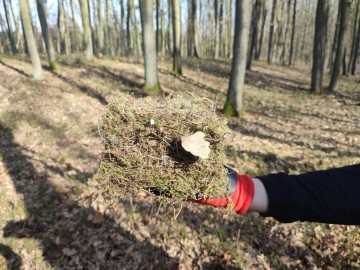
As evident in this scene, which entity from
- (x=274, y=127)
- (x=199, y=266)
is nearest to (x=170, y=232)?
(x=199, y=266)

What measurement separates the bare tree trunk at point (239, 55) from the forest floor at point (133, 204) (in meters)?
0.54

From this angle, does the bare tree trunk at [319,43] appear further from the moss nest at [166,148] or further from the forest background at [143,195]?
the moss nest at [166,148]

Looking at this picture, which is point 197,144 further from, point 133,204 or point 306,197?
point 133,204

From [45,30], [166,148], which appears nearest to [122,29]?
[45,30]

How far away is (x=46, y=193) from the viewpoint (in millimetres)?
6023

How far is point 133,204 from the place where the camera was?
5531mm

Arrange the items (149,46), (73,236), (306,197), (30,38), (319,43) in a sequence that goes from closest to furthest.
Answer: (306,197) → (73,236) → (149,46) → (30,38) → (319,43)

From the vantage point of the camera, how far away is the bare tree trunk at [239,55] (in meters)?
8.66

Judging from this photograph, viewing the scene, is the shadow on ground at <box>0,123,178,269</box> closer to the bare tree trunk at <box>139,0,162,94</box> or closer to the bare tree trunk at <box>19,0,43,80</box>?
the bare tree trunk at <box>139,0,162,94</box>

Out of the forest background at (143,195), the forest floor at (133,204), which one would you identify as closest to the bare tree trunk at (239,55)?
the forest background at (143,195)

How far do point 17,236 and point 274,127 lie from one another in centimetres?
723

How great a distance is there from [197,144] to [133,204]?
415 centimetres

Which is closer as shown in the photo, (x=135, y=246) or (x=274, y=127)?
(x=135, y=246)

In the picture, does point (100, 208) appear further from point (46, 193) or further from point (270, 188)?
point (270, 188)
